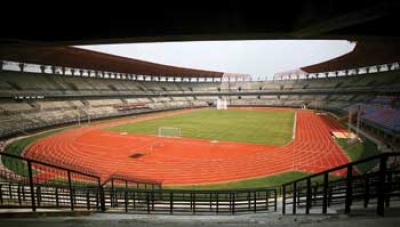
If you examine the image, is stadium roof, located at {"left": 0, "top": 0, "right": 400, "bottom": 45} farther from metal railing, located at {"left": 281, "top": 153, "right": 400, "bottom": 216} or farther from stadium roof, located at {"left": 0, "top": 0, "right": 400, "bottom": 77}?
metal railing, located at {"left": 281, "top": 153, "right": 400, "bottom": 216}

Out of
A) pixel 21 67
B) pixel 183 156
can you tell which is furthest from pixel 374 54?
pixel 21 67

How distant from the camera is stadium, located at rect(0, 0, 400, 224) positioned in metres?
6.86

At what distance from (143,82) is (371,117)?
54376 millimetres

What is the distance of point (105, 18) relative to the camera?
4773 mm

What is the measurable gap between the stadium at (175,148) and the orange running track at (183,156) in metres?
0.09

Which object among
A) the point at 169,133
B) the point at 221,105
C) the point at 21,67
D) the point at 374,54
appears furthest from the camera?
the point at 221,105

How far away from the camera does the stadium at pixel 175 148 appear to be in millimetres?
6855

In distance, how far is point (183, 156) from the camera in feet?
66.1

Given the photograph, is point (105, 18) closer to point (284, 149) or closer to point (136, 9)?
point (136, 9)

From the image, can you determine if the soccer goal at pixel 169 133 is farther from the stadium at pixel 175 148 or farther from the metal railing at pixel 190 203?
the metal railing at pixel 190 203

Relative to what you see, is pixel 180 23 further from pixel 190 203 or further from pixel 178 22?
pixel 190 203

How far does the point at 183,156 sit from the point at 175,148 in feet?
9.47

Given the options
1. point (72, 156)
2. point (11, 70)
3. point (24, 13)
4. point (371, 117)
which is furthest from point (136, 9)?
point (11, 70)

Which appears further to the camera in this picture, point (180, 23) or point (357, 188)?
point (357, 188)
